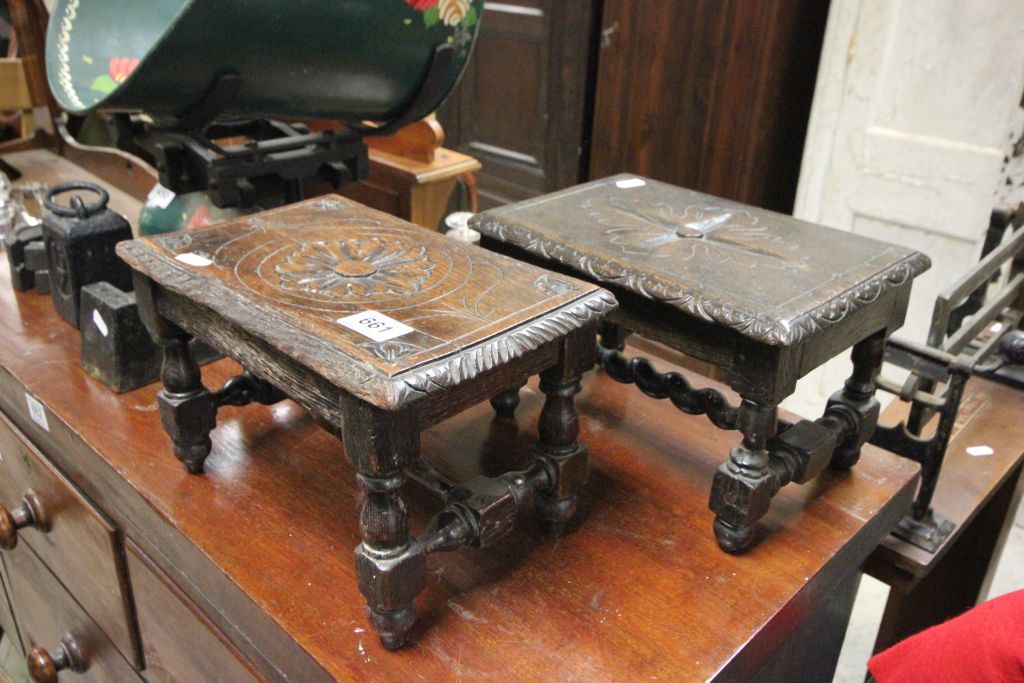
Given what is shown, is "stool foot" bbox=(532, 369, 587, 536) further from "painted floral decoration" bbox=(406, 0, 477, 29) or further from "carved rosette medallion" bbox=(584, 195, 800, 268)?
"painted floral decoration" bbox=(406, 0, 477, 29)

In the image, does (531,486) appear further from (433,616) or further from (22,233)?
(22,233)

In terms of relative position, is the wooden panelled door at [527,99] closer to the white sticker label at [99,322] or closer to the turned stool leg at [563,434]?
the white sticker label at [99,322]

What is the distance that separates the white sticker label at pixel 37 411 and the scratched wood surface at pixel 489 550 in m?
0.01

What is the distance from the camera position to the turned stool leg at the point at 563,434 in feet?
2.43

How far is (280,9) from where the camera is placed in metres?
0.94

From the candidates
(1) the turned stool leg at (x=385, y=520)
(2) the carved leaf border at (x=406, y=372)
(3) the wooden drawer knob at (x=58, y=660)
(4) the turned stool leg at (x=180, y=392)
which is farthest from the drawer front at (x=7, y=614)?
(1) the turned stool leg at (x=385, y=520)

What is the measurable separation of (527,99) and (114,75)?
1.70 meters

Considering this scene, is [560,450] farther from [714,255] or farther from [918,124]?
[918,124]

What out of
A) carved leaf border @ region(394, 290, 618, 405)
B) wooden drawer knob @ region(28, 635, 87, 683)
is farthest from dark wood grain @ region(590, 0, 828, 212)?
wooden drawer knob @ region(28, 635, 87, 683)

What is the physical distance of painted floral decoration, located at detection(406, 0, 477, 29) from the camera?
1.06 metres

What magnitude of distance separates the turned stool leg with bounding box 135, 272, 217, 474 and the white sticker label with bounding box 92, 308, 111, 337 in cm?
20

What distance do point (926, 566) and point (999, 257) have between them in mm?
407

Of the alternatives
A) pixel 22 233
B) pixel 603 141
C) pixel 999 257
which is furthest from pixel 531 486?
pixel 603 141

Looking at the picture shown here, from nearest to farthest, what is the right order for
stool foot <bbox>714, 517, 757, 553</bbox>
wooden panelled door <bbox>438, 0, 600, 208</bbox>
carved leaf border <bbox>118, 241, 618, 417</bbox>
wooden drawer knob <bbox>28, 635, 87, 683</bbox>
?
carved leaf border <bbox>118, 241, 618, 417</bbox>
stool foot <bbox>714, 517, 757, 553</bbox>
wooden drawer knob <bbox>28, 635, 87, 683</bbox>
wooden panelled door <bbox>438, 0, 600, 208</bbox>
